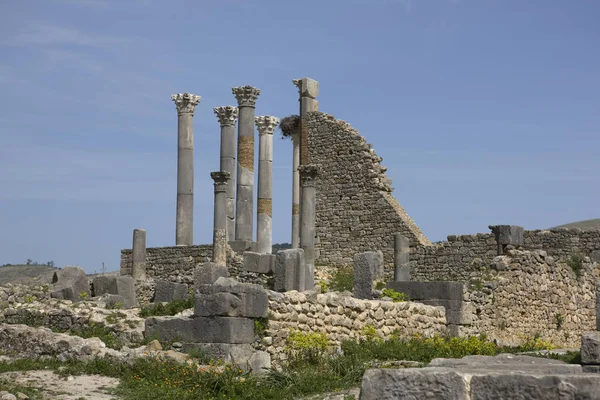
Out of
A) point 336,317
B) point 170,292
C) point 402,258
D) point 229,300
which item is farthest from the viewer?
point 402,258

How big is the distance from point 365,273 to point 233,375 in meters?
9.58

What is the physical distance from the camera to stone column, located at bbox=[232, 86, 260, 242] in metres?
34.3

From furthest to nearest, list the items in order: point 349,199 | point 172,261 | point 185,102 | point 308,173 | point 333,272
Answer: point 185,102
point 349,199
point 172,261
point 333,272
point 308,173

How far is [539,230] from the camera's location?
29.7 m

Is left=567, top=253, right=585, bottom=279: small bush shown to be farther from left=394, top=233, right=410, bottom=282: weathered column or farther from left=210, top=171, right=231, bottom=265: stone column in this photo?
left=210, top=171, right=231, bottom=265: stone column

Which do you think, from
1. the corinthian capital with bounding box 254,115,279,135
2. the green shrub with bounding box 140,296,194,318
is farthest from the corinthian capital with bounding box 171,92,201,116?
the green shrub with bounding box 140,296,194,318

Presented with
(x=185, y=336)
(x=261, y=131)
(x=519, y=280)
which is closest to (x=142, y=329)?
(x=185, y=336)

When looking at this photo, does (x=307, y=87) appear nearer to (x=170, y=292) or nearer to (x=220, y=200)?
(x=220, y=200)

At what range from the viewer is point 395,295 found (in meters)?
20.3

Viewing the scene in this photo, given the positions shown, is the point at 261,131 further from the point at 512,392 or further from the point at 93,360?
the point at 512,392

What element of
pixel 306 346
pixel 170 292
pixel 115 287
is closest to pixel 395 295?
pixel 306 346

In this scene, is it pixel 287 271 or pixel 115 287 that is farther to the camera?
pixel 115 287

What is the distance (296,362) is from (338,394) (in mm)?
3289

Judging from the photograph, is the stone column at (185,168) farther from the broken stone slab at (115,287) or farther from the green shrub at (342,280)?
the broken stone slab at (115,287)
